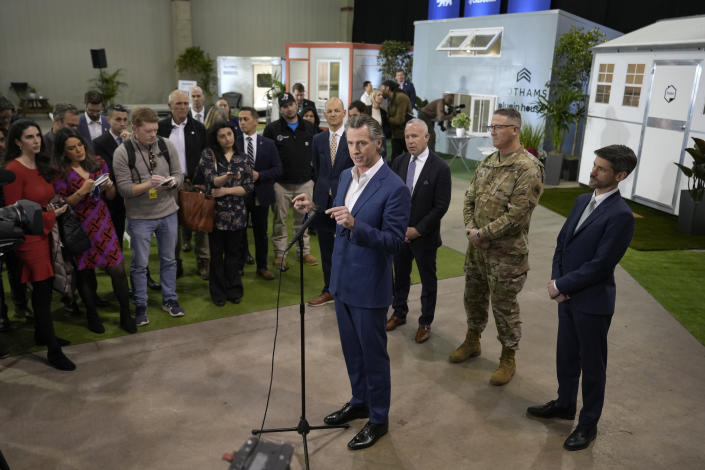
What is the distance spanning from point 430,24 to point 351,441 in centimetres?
1120

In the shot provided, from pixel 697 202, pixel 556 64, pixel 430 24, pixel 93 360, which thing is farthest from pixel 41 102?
pixel 697 202

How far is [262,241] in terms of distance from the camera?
17.1 ft

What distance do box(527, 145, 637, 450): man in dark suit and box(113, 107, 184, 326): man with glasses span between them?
9.24 ft

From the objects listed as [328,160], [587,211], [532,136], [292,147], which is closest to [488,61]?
[532,136]

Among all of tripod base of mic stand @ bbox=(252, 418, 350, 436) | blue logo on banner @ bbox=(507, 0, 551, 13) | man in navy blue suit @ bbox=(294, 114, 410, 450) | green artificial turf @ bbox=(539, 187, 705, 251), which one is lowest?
tripod base of mic stand @ bbox=(252, 418, 350, 436)

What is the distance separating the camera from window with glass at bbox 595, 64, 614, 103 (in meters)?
8.90

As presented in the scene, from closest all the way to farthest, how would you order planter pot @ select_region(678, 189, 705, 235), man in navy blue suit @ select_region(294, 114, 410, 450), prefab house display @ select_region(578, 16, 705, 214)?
man in navy blue suit @ select_region(294, 114, 410, 450)
planter pot @ select_region(678, 189, 705, 235)
prefab house display @ select_region(578, 16, 705, 214)

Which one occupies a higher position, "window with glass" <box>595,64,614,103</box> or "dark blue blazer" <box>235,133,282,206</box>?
"window with glass" <box>595,64,614,103</box>

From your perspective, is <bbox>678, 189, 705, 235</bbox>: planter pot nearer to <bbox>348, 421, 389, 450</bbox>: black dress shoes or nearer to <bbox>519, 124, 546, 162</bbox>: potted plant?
<bbox>519, 124, 546, 162</bbox>: potted plant

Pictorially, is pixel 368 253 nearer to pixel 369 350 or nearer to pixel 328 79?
pixel 369 350

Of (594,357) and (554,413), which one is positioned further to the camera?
(554,413)

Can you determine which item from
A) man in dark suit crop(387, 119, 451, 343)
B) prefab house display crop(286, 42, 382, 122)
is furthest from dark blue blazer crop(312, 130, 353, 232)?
prefab house display crop(286, 42, 382, 122)

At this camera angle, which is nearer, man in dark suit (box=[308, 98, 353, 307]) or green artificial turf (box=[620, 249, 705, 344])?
man in dark suit (box=[308, 98, 353, 307])

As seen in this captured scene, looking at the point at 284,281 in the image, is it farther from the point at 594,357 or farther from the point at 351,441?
the point at 594,357
